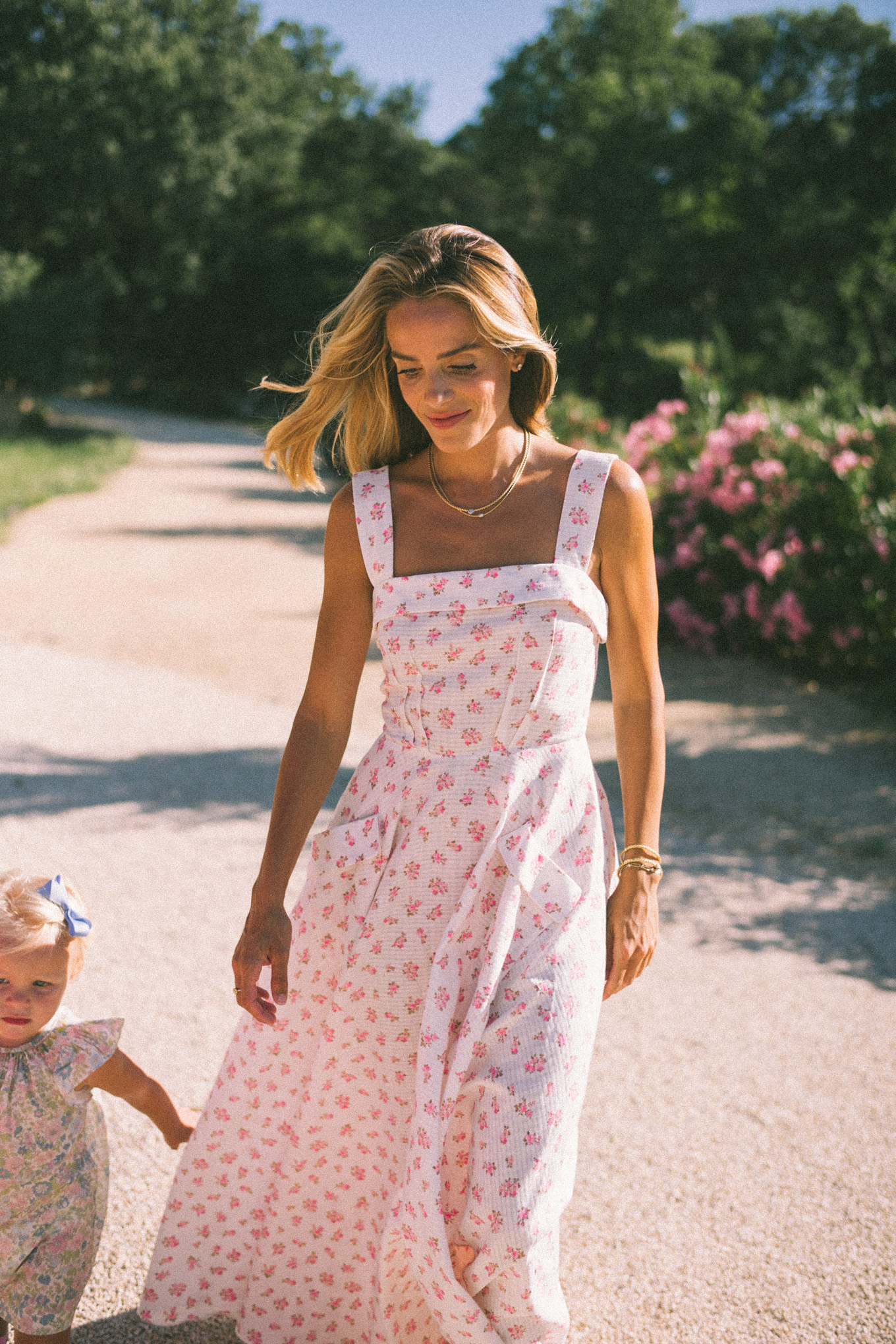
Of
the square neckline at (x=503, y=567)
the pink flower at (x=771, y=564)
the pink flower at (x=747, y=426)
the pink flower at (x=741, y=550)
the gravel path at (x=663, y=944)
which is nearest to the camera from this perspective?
the square neckline at (x=503, y=567)

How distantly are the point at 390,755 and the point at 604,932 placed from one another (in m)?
0.50

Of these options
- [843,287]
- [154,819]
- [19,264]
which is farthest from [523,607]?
[843,287]

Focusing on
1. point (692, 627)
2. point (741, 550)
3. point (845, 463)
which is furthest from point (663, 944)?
point (692, 627)

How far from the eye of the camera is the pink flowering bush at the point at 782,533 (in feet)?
26.2

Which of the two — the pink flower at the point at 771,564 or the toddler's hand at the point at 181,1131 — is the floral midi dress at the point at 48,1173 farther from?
the pink flower at the point at 771,564

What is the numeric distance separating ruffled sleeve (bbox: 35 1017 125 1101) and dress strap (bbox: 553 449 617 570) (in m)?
1.13

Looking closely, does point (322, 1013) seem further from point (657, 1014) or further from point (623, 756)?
point (657, 1014)

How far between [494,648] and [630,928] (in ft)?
1.87

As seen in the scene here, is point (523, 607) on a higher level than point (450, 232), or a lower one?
lower

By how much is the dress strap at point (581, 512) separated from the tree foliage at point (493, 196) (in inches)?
1034

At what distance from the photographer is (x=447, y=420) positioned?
2.17 metres

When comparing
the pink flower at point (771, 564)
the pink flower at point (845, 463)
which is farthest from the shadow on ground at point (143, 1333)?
the pink flower at point (845, 463)

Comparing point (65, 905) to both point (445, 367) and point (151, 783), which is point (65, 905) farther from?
point (151, 783)

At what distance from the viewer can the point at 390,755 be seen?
2.21 m
